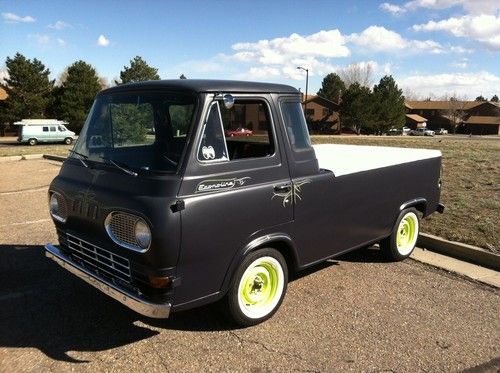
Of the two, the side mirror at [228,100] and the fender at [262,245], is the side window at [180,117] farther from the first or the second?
the fender at [262,245]

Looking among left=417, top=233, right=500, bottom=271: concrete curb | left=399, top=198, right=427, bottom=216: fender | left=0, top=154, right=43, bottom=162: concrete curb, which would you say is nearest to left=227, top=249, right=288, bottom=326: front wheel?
left=399, top=198, right=427, bottom=216: fender

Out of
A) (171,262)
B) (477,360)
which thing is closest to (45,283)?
(171,262)

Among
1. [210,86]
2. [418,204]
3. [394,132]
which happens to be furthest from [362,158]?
[394,132]

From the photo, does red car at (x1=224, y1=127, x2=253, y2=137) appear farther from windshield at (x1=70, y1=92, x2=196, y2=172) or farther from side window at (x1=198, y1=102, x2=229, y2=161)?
windshield at (x1=70, y1=92, x2=196, y2=172)

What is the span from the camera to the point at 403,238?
5562 millimetres

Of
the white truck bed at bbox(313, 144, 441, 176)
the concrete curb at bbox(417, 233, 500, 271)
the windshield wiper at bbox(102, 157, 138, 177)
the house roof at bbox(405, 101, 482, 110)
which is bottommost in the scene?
the concrete curb at bbox(417, 233, 500, 271)

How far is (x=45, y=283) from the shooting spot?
467cm

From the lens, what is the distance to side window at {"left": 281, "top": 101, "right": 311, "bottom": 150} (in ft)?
12.9

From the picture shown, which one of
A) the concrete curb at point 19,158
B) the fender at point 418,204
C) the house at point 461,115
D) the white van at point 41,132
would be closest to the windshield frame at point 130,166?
the fender at point 418,204

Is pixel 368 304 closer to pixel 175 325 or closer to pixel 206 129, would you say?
pixel 175 325

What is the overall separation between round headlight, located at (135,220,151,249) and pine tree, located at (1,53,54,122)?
4437cm

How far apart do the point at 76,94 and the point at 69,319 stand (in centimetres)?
4231

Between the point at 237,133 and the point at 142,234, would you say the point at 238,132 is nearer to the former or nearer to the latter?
the point at 237,133

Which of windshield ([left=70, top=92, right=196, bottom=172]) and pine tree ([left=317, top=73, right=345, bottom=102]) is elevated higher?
pine tree ([left=317, top=73, right=345, bottom=102])
